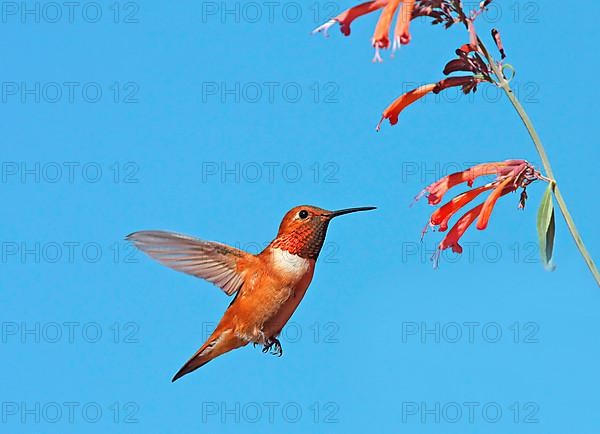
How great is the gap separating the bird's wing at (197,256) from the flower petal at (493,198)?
207 cm

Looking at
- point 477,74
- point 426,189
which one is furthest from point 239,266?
point 477,74

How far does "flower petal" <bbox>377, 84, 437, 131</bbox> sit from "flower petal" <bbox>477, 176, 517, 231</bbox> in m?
0.67

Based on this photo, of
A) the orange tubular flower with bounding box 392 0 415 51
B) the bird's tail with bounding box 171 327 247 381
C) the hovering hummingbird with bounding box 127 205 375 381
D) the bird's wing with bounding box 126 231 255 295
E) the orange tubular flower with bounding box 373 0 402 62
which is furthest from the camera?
the bird's tail with bounding box 171 327 247 381

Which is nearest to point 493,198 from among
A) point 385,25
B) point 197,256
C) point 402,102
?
point 402,102

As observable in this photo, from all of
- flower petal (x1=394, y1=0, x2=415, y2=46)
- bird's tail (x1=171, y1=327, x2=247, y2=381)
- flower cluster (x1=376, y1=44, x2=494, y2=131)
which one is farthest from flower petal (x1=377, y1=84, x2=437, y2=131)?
bird's tail (x1=171, y1=327, x2=247, y2=381)

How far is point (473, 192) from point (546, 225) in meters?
1.03

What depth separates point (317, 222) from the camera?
5426mm

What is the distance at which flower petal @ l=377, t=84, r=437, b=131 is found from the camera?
4574 mm

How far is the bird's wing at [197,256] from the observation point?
5324 mm

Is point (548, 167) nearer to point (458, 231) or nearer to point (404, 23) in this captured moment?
point (404, 23)

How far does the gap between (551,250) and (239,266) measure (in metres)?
2.92

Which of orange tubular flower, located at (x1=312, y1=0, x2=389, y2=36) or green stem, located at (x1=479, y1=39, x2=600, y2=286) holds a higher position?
orange tubular flower, located at (x1=312, y1=0, x2=389, y2=36)

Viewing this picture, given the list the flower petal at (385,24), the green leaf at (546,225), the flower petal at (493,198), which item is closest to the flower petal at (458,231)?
the flower petal at (493,198)

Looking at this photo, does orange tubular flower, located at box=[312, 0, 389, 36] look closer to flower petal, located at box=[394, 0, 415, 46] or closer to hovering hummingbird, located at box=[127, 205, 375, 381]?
flower petal, located at box=[394, 0, 415, 46]
